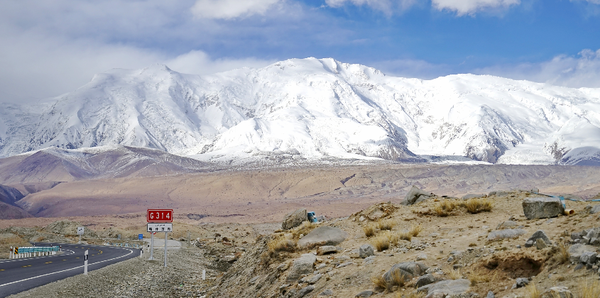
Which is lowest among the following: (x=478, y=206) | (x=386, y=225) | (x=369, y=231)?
(x=369, y=231)

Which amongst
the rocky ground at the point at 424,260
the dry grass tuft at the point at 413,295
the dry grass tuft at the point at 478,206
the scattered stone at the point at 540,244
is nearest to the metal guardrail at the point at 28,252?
the rocky ground at the point at 424,260

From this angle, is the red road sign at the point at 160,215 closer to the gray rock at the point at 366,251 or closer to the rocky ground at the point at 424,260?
the rocky ground at the point at 424,260

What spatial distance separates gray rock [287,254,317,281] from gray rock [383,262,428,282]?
3148 mm

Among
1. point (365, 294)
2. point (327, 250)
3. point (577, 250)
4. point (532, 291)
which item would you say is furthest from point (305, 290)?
point (577, 250)

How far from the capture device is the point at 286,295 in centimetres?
1096

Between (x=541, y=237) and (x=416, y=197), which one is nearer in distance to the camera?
(x=541, y=237)

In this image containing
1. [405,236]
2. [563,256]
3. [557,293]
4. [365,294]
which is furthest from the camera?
[405,236]

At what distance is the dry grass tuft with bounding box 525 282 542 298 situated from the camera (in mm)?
6449

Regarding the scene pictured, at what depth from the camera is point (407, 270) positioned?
352 inches

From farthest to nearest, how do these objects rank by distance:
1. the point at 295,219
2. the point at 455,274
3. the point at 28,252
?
the point at 28,252
the point at 295,219
the point at 455,274

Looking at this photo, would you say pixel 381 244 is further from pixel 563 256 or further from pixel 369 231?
pixel 563 256

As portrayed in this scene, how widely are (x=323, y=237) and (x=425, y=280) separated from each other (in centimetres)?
642

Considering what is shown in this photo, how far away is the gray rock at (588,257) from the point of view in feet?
22.4

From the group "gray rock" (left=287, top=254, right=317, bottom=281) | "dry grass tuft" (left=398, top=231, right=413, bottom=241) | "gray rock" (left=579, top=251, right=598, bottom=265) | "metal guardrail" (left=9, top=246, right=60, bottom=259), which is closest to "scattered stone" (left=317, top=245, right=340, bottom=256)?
"gray rock" (left=287, top=254, right=317, bottom=281)
